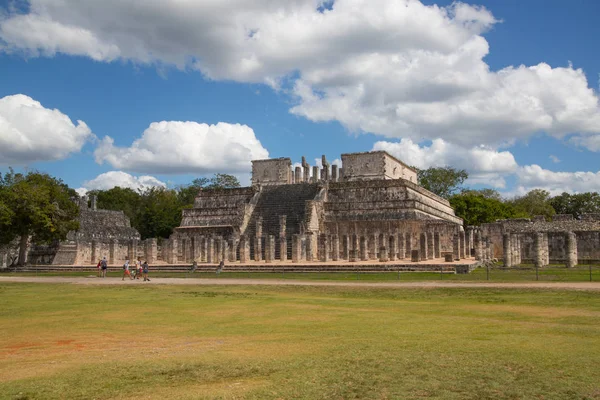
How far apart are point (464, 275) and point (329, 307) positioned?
11.7 m

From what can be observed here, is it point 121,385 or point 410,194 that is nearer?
point 121,385

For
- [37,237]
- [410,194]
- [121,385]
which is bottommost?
[121,385]

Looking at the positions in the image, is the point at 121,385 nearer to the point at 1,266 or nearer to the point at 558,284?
the point at 558,284

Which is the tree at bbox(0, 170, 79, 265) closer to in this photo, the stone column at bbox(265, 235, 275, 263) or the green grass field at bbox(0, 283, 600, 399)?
the stone column at bbox(265, 235, 275, 263)

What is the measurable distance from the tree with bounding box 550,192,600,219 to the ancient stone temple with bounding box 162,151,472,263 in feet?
108

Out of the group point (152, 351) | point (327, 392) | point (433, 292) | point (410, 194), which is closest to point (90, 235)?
point (410, 194)

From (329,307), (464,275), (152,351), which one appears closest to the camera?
(152,351)

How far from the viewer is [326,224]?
40969mm

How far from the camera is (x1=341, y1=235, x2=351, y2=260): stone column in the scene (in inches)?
1458

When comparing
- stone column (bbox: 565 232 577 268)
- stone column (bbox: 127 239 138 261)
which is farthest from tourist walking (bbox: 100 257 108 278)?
stone column (bbox: 565 232 577 268)

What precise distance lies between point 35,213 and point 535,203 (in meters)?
62.9

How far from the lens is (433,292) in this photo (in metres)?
17.8

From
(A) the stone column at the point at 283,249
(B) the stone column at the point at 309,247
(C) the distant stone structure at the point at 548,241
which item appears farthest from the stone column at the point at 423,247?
(A) the stone column at the point at 283,249

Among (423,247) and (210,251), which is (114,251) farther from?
Result: (423,247)
